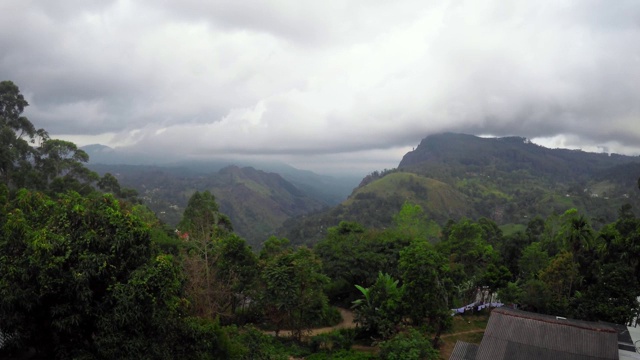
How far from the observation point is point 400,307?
74.7 ft

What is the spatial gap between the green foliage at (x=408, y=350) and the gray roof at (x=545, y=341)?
2.34 metres

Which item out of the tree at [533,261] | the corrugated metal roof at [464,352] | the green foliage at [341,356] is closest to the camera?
the corrugated metal roof at [464,352]

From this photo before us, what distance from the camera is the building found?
57.0ft

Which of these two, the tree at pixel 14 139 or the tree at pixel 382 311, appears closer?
the tree at pixel 382 311

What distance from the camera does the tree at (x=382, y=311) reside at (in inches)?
885

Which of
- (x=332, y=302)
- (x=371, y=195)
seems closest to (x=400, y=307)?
(x=332, y=302)

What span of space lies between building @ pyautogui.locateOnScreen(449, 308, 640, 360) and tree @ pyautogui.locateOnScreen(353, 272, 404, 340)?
426cm

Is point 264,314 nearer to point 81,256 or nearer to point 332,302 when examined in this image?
point 332,302

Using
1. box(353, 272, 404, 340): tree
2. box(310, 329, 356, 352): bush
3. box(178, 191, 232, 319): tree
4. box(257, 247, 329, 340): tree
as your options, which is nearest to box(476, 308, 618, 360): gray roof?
box(353, 272, 404, 340): tree

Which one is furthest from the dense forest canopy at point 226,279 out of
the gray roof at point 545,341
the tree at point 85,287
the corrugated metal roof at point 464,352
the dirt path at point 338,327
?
the gray roof at point 545,341

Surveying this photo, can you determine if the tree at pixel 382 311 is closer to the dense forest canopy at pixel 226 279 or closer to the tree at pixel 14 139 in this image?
the dense forest canopy at pixel 226 279

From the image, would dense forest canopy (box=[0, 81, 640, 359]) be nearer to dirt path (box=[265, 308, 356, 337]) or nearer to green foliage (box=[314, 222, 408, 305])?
green foliage (box=[314, 222, 408, 305])

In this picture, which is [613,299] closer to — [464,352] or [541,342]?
[541,342]

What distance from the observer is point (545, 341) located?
18.0 meters
